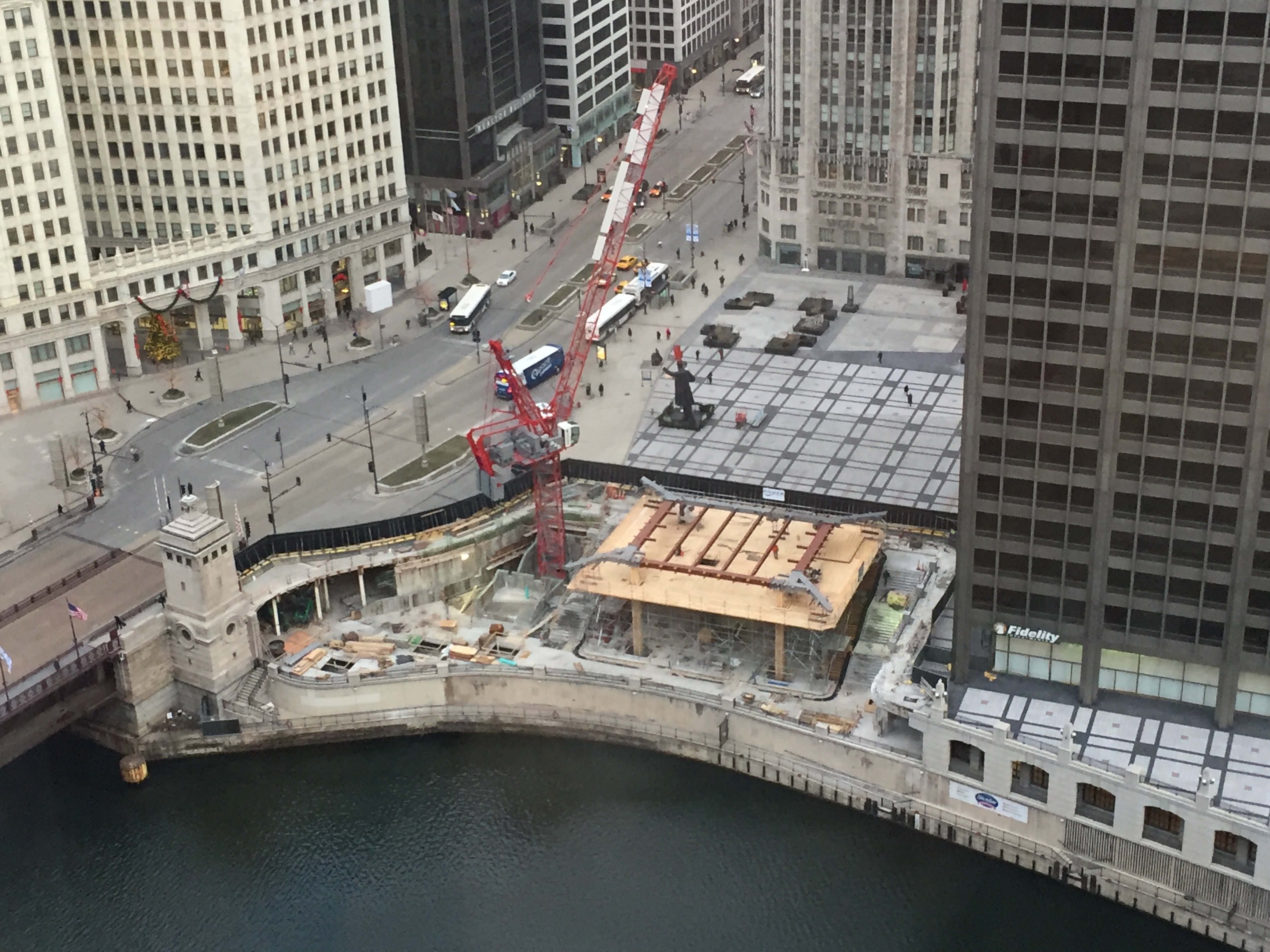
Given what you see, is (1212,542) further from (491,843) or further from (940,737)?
(491,843)

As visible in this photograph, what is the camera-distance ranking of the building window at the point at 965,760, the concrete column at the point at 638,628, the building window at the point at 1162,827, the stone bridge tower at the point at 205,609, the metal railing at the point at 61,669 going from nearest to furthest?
the building window at the point at 1162,827 < the building window at the point at 965,760 < the metal railing at the point at 61,669 < the stone bridge tower at the point at 205,609 < the concrete column at the point at 638,628

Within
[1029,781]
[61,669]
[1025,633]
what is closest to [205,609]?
[61,669]

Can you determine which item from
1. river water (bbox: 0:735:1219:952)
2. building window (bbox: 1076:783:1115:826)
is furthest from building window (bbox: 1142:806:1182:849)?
river water (bbox: 0:735:1219:952)

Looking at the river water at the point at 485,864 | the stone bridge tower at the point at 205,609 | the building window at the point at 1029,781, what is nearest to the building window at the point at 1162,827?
the river water at the point at 485,864

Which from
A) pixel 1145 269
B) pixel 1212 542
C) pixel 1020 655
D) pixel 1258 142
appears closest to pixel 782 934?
pixel 1020 655

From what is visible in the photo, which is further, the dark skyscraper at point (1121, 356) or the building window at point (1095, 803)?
the building window at point (1095, 803)

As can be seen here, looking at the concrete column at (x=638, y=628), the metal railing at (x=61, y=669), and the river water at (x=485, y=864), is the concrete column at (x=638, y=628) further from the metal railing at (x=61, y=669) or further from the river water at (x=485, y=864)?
the metal railing at (x=61, y=669)
